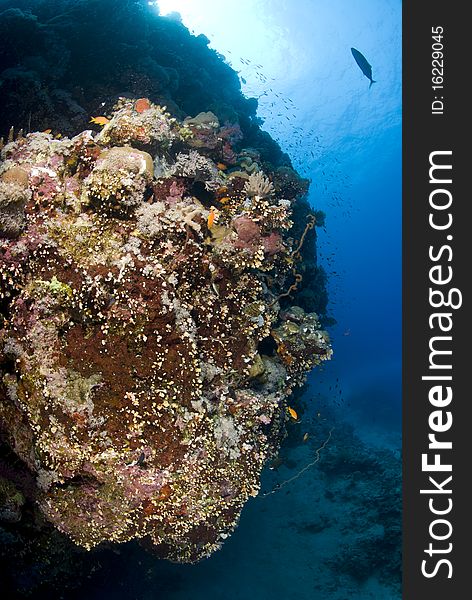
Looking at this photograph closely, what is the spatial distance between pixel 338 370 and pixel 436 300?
4924 cm

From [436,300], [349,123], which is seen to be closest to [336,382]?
[349,123]

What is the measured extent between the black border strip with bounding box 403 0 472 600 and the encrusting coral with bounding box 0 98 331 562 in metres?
2.05

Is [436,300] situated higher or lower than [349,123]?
lower

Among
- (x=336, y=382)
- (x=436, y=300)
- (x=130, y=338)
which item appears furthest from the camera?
(x=336, y=382)

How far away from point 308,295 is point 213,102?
6748 millimetres

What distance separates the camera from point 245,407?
547cm

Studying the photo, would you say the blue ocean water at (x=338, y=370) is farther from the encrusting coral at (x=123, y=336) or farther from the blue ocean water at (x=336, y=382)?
the encrusting coral at (x=123, y=336)

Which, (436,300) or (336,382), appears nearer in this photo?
(436,300)

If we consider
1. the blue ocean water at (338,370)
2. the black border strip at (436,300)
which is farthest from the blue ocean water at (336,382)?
the black border strip at (436,300)

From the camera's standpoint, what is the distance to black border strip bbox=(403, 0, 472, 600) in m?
3.67

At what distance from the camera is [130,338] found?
4184mm

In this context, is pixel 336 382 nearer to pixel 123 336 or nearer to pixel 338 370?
pixel 338 370

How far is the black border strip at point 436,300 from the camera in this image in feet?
12.0

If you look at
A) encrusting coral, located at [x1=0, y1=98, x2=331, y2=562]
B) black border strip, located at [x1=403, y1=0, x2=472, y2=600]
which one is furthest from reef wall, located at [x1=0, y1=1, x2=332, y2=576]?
black border strip, located at [x1=403, y1=0, x2=472, y2=600]
